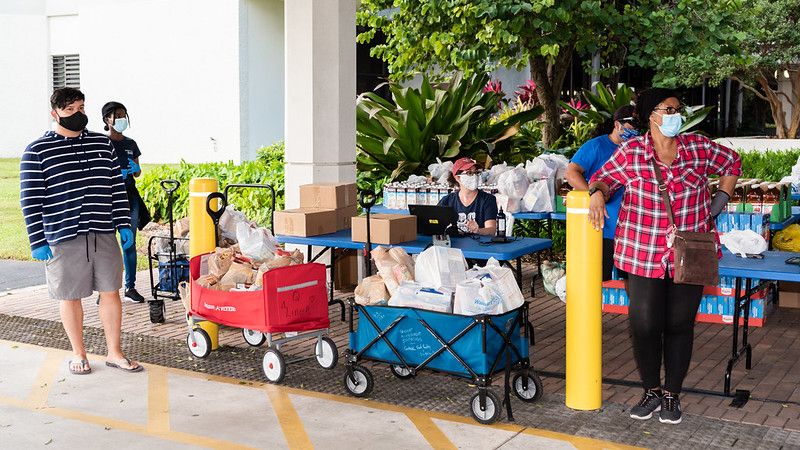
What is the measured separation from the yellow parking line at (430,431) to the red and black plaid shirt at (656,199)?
1.42 m

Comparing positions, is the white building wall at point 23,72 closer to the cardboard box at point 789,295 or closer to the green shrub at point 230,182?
the green shrub at point 230,182

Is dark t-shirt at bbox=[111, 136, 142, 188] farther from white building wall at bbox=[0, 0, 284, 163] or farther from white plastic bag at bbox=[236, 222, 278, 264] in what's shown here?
white building wall at bbox=[0, 0, 284, 163]

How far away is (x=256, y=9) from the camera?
19.6 m

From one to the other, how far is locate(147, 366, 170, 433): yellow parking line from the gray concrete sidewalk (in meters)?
4.53

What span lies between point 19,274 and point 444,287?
7559 mm

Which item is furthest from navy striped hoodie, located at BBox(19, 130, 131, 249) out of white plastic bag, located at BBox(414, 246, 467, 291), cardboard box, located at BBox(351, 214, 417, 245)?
white plastic bag, located at BBox(414, 246, 467, 291)

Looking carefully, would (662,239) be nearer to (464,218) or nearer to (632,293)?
(632,293)

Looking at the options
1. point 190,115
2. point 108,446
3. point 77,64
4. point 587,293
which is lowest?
point 108,446

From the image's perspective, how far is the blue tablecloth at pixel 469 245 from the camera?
23.7 ft

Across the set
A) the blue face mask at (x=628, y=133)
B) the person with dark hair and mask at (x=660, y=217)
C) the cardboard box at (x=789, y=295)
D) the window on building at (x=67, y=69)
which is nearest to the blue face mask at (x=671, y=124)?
the person with dark hair and mask at (x=660, y=217)

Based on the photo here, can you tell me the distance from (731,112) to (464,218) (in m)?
37.7

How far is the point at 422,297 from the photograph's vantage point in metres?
6.27

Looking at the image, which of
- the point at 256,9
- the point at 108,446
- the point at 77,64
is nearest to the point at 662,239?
the point at 108,446

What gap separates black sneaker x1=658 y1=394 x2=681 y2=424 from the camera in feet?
19.3
